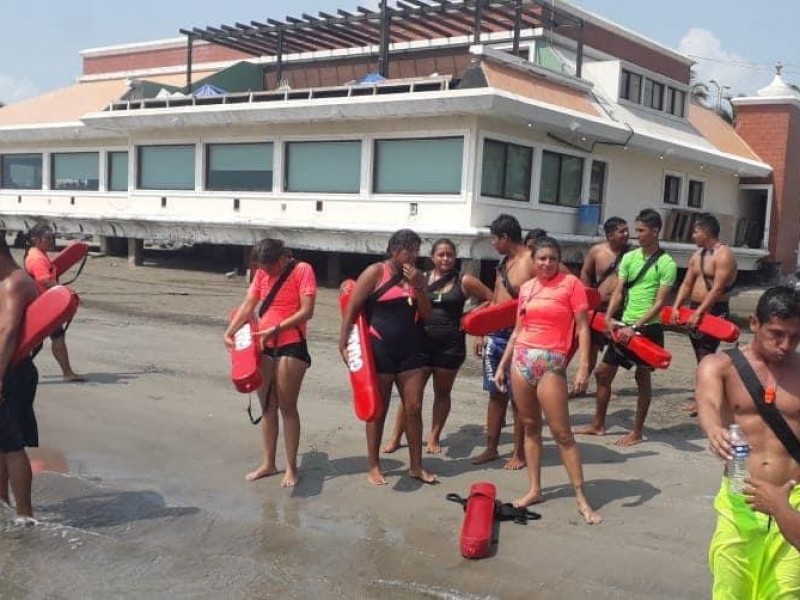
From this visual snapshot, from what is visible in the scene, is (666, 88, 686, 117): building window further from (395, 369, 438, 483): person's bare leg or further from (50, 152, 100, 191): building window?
(395, 369, 438, 483): person's bare leg

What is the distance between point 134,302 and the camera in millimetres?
16234

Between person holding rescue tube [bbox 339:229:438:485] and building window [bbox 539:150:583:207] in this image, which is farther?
building window [bbox 539:150:583:207]

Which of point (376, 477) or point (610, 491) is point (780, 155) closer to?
point (610, 491)

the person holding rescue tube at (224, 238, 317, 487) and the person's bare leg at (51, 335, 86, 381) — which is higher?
the person holding rescue tube at (224, 238, 317, 487)

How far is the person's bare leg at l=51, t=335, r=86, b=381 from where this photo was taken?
30.2ft

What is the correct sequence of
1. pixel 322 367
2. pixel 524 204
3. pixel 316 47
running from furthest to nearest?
1. pixel 316 47
2. pixel 524 204
3. pixel 322 367

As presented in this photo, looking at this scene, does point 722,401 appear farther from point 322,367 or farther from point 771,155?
point 771,155

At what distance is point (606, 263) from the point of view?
27.9 ft

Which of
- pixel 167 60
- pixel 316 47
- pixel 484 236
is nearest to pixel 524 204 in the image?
pixel 484 236

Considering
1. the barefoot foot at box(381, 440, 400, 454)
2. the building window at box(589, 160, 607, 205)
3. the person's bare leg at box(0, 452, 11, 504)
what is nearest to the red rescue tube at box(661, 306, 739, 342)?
the barefoot foot at box(381, 440, 400, 454)

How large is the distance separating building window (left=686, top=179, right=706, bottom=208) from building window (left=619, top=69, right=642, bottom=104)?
3056 millimetres

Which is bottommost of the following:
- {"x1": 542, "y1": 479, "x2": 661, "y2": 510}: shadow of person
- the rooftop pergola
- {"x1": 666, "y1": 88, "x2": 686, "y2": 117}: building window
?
{"x1": 542, "y1": 479, "x2": 661, "y2": 510}: shadow of person

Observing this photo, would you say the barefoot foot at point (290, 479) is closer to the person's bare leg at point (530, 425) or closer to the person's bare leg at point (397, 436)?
the person's bare leg at point (397, 436)

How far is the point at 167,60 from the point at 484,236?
2174 centimetres
